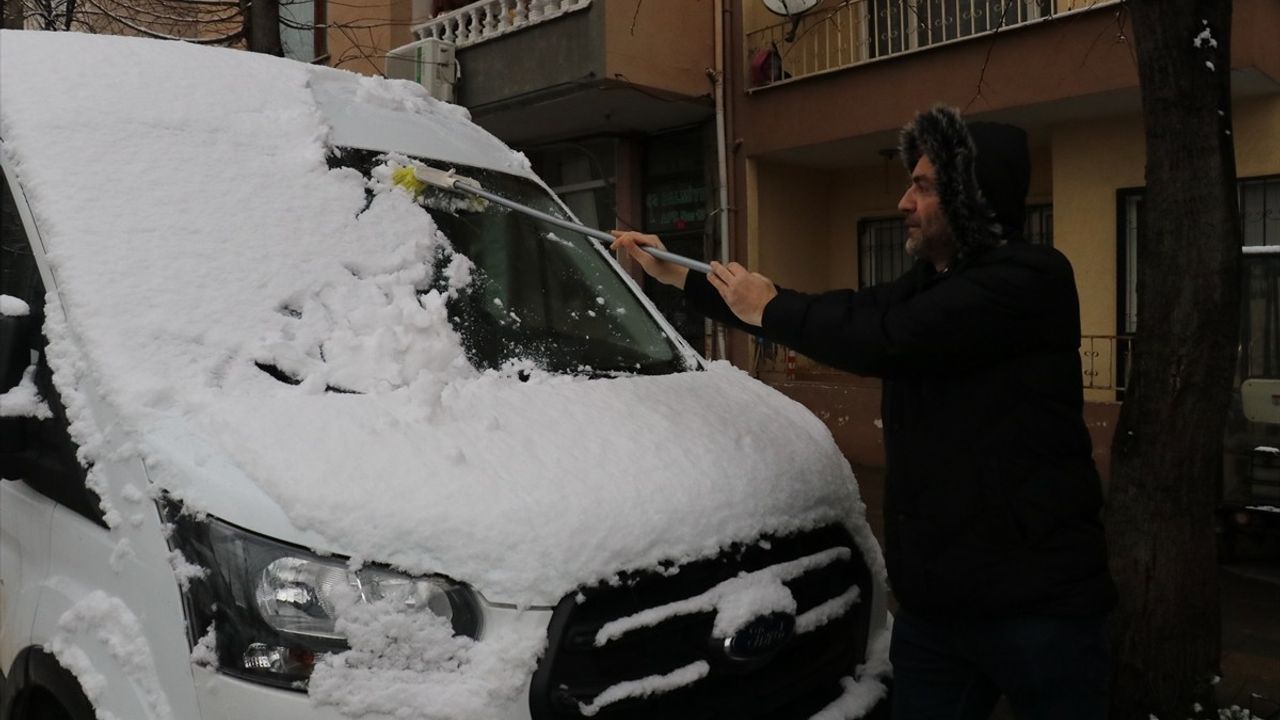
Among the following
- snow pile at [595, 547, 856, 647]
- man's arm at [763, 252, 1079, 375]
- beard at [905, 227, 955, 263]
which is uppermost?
beard at [905, 227, 955, 263]

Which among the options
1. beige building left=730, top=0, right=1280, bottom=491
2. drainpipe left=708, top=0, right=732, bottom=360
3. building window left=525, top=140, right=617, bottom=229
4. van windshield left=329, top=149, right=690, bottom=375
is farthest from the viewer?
building window left=525, top=140, right=617, bottom=229

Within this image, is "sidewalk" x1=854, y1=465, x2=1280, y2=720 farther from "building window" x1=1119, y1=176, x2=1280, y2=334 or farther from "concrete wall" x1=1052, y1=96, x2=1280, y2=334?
"concrete wall" x1=1052, y1=96, x2=1280, y2=334

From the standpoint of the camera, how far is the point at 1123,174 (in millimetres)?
8805

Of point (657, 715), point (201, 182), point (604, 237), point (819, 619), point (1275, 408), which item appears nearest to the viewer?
point (657, 715)

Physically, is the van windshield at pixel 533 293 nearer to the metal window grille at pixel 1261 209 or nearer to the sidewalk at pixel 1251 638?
the sidewalk at pixel 1251 638

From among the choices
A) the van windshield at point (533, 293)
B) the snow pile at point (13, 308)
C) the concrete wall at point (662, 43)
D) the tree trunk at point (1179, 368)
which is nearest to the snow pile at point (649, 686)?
the van windshield at point (533, 293)

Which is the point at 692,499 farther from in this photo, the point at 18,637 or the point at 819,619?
the point at 18,637

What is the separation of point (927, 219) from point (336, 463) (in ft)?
4.64

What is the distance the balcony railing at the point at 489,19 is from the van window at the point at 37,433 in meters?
8.23

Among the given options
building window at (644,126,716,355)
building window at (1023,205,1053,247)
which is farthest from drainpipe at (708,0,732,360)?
building window at (1023,205,1053,247)

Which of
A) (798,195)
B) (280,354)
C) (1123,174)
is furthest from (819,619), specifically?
(798,195)

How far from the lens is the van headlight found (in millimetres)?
2061

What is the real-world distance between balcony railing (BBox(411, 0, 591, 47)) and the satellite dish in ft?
5.75

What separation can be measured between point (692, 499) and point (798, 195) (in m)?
9.49
